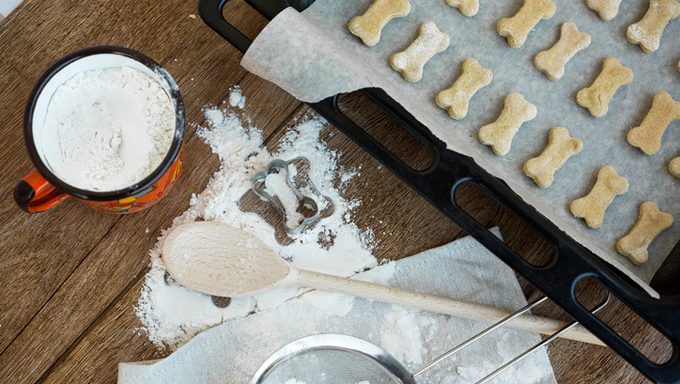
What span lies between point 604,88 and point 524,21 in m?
0.12

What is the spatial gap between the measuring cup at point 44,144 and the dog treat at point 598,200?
438 millimetres

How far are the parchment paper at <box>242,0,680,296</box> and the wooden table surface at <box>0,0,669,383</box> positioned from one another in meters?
0.07

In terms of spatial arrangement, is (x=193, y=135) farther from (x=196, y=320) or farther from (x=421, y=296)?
(x=421, y=296)

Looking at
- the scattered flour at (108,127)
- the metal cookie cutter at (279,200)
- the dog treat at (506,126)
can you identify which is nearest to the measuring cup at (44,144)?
the scattered flour at (108,127)

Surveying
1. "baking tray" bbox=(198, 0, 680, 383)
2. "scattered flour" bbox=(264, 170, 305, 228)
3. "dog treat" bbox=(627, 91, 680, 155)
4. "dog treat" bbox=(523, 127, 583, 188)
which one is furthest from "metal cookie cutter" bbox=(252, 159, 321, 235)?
"dog treat" bbox=(627, 91, 680, 155)

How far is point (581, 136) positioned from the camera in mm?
874

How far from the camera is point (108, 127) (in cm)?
80

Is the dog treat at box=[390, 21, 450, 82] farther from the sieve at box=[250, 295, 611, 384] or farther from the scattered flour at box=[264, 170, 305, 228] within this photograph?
the sieve at box=[250, 295, 611, 384]

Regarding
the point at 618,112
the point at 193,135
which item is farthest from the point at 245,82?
the point at 618,112

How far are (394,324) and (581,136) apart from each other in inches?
12.0

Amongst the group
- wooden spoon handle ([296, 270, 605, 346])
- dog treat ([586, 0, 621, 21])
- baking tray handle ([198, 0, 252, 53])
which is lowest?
wooden spoon handle ([296, 270, 605, 346])

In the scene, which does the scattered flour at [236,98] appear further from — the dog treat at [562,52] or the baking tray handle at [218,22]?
the dog treat at [562,52]

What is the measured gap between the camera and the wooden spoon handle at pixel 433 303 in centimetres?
86

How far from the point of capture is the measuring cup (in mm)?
756
